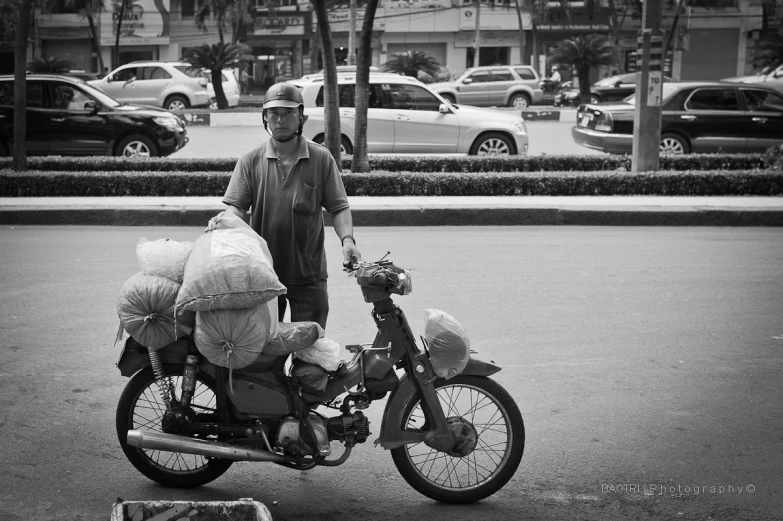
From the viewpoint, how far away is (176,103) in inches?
1264

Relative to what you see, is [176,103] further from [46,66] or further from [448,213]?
[448,213]

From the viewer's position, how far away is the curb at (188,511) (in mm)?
3605

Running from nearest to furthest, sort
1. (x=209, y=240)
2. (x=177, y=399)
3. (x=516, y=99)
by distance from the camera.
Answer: (x=209, y=240) → (x=177, y=399) → (x=516, y=99)

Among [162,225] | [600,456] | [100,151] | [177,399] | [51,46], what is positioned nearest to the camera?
[177,399]

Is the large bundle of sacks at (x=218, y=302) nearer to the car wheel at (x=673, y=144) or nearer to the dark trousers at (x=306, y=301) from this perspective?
the dark trousers at (x=306, y=301)

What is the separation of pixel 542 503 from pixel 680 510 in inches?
22.9

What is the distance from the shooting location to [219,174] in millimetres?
13625

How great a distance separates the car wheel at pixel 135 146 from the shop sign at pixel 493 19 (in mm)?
35794

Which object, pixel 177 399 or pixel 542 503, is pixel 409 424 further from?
pixel 177 399

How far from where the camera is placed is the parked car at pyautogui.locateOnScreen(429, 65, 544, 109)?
122ft

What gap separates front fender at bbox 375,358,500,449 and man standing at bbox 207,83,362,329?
79 cm

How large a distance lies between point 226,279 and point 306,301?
909 millimetres

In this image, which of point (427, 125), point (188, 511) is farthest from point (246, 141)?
point (188, 511)

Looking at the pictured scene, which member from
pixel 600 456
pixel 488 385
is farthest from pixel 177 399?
pixel 600 456
